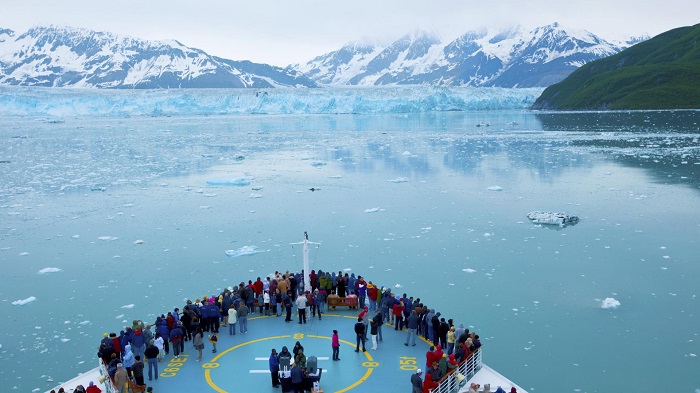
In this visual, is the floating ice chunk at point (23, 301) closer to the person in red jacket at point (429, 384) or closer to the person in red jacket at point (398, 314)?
the person in red jacket at point (398, 314)

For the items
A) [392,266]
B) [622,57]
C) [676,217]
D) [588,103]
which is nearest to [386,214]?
[392,266]

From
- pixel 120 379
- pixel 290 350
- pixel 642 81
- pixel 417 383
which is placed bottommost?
pixel 290 350

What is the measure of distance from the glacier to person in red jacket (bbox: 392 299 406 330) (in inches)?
5024

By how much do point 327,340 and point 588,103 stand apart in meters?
148

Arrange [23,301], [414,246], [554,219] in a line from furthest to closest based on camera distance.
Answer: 1. [554,219]
2. [414,246]
3. [23,301]

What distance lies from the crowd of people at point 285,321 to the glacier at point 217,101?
4971 inches

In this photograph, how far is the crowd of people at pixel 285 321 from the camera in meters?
13.9

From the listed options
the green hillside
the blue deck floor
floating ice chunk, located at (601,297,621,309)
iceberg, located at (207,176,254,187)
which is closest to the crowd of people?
the blue deck floor

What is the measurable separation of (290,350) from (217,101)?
136325 mm

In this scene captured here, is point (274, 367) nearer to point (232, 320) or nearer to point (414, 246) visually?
point (232, 320)

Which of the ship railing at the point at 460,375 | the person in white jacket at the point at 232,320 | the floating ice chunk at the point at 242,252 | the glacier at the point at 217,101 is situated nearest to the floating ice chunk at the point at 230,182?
the floating ice chunk at the point at 242,252

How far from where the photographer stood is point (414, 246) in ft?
89.3

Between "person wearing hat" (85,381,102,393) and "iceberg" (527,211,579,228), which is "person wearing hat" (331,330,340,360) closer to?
"person wearing hat" (85,381,102,393)

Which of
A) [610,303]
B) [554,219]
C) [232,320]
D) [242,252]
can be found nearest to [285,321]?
[232,320]
